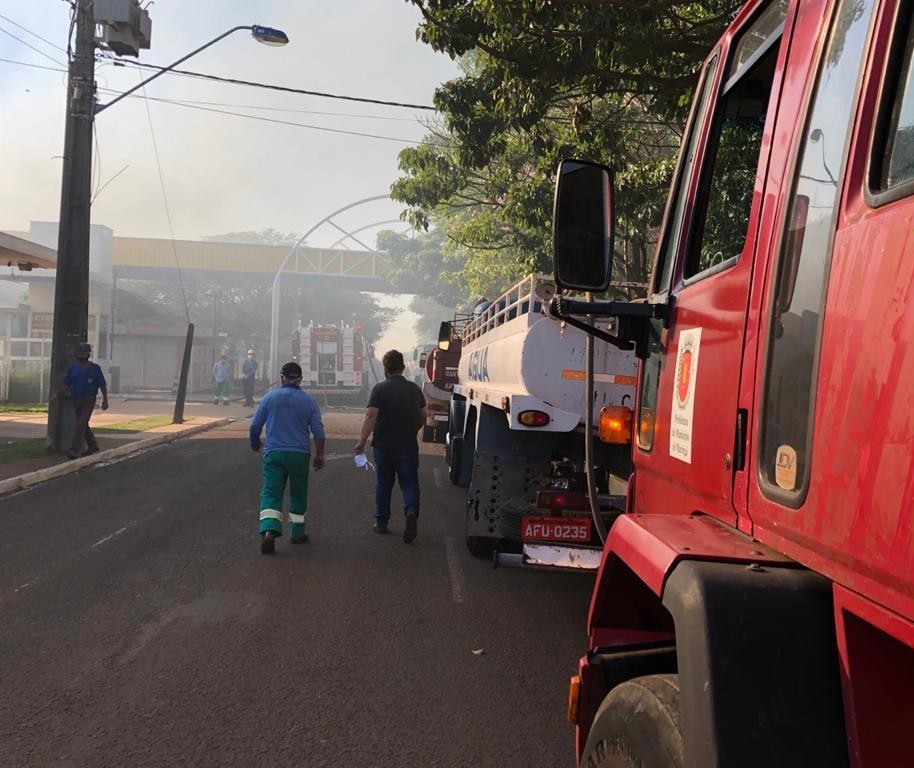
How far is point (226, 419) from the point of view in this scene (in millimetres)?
24828

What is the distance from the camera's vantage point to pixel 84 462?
13.9 meters

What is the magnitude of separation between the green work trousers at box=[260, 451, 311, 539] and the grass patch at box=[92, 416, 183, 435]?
458 inches

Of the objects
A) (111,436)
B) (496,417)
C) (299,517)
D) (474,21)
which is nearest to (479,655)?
(496,417)

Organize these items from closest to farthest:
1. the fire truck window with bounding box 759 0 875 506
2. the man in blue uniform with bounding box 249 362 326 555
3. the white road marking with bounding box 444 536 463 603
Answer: the fire truck window with bounding box 759 0 875 506 → the white road marking with bounding box 444 536 463 603 → the man in blue uniform with bounding box 249 362 326 555

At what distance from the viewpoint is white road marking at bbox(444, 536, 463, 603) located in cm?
675

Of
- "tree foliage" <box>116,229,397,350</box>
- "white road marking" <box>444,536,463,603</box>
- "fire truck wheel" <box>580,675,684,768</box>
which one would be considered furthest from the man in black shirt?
"tree foliage" <box>116,229,397,350</box>

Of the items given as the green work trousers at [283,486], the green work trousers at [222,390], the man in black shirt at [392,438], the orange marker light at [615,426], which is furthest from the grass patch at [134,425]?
the orange marker light at [615,426]

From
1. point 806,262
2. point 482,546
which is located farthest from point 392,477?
point 806,262

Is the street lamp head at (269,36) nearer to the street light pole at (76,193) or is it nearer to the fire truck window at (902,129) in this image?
the street light pole at (76,193)

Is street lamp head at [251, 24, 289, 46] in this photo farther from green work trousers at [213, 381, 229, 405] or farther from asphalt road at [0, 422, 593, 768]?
green work trousers at [213, 381, 229, 405]

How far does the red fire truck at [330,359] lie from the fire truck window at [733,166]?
125ft

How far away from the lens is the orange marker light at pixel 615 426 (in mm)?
4195

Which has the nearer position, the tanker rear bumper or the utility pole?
the tanker rear bumper

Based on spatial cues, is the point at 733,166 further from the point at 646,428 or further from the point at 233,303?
the point at 233,303
